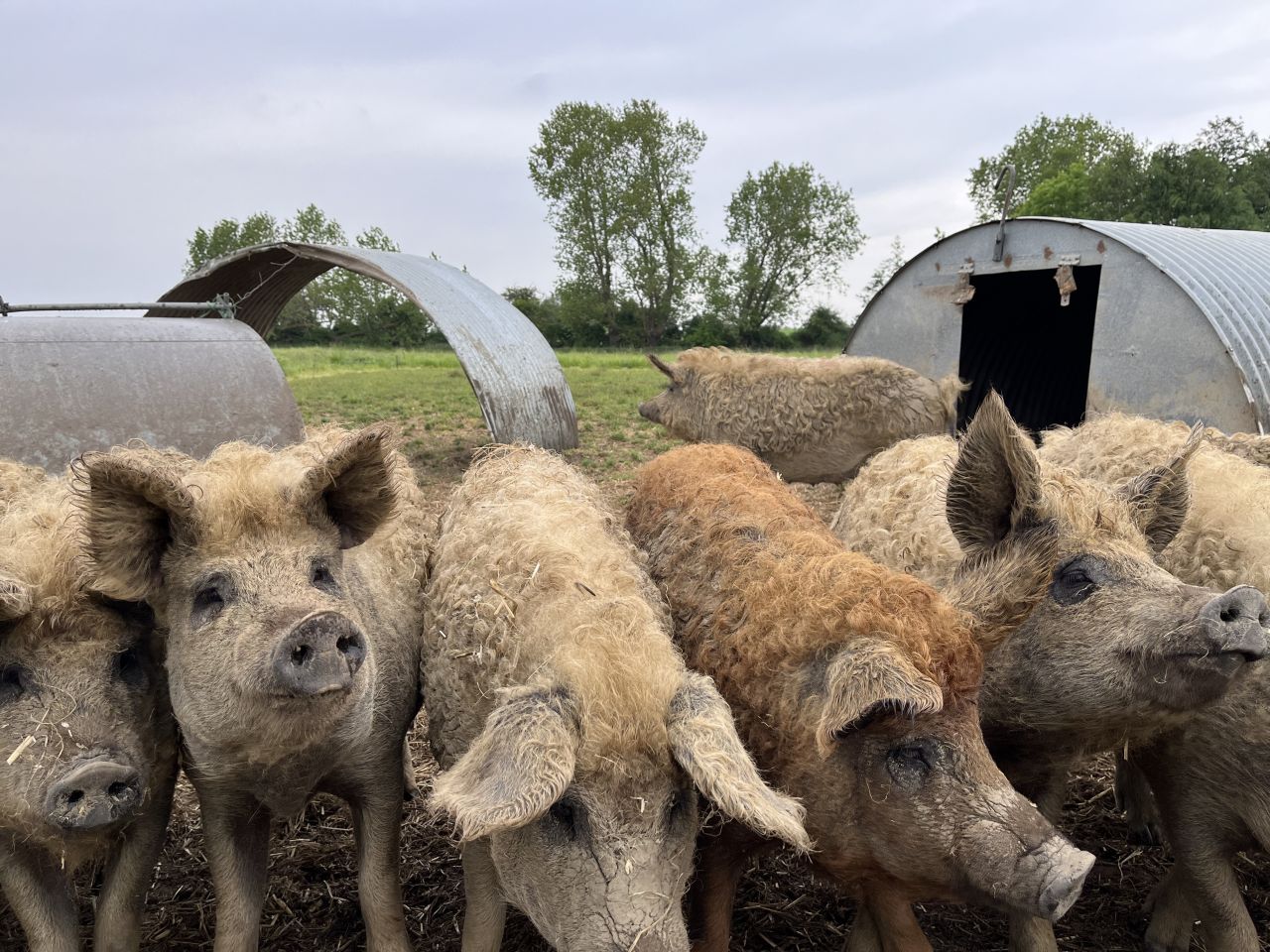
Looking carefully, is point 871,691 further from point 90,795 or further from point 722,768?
point 90,795

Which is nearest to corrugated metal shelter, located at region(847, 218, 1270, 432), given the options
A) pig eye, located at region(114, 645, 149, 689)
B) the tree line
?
pig eye, located at region(114, 645, 149, 689)

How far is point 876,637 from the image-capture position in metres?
2.49

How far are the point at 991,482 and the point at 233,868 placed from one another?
3053 mm

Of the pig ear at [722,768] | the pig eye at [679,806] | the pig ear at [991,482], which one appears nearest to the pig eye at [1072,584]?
the pig ear at [991,482]

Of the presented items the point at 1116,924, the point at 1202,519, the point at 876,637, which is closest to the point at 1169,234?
the point at 1202,519

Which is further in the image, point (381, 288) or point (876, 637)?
point (381, 288)

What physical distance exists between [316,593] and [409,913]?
1747 millimetres

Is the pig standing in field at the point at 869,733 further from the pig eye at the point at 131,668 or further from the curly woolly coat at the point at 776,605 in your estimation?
the pig eye at the point at 131,668

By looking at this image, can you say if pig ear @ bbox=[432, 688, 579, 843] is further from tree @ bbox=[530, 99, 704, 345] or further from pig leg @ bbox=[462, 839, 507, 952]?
tree @ bbox=[530, 99, 704, 345]

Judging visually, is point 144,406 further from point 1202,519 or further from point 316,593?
point 1202,519

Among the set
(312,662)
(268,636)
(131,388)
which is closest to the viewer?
(312,662)

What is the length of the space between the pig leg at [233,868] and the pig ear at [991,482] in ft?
9.11

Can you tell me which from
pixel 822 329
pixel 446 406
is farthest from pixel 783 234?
pixel 446 406

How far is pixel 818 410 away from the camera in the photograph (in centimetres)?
973
